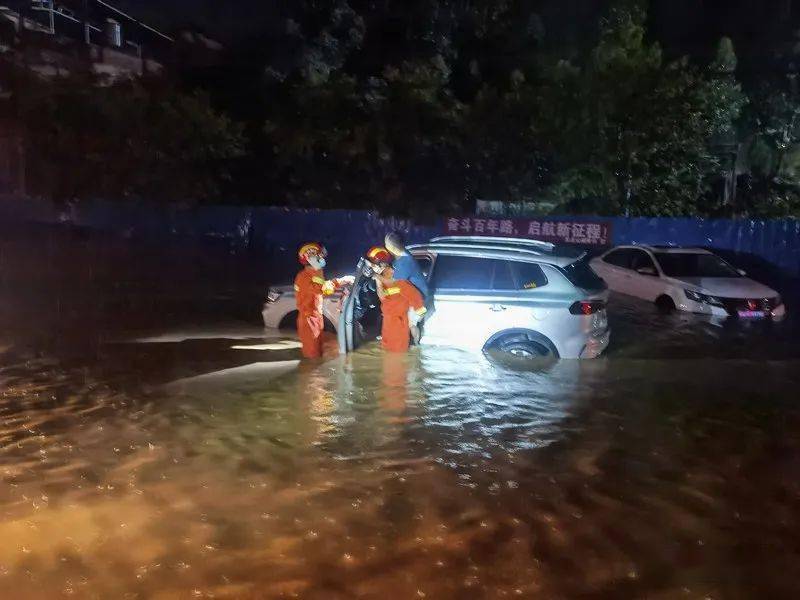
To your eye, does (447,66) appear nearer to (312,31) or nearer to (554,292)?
(312,31)

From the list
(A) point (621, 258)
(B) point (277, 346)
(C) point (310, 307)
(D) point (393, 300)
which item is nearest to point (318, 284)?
(C) point (310, 307)

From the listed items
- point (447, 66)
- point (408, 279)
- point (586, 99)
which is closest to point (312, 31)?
point (447, 66)

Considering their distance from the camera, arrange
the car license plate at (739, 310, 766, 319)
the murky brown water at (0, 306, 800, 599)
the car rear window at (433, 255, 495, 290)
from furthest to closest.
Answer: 1. the car license plate at (739, 310, 766, 319)
2. the car rear window at (433, 255, 495, 290)
3. the murky brown water at (0, 306, 800, 599)

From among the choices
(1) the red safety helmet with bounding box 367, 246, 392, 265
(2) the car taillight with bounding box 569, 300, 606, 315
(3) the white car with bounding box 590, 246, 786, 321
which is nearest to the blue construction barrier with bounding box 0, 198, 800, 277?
(3) the white car with bounding box 590, 246, 786, 321

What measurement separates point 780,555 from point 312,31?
26118mm

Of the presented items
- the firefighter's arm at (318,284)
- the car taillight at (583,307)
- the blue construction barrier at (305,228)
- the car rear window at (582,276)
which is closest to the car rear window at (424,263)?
the firefighter's arm at (318,284)

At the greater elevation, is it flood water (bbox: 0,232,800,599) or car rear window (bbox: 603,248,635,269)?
car rear window (bbox: 603,248,635,269)

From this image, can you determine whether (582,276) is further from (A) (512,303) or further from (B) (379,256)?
(B) (379,256)

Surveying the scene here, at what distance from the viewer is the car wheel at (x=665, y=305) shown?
1388 centimetres

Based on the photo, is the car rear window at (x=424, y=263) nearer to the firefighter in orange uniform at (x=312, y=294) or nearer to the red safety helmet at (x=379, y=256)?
the red safety helmet at (x=379, y=256)

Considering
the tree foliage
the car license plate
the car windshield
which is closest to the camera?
the car license plate

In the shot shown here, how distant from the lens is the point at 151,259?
22344mm

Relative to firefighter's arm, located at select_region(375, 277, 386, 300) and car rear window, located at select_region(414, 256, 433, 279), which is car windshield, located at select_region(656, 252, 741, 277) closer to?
car rear window, located at select_region(414, 256, 433, 279)

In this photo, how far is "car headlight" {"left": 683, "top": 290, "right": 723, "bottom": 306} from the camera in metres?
13.1
